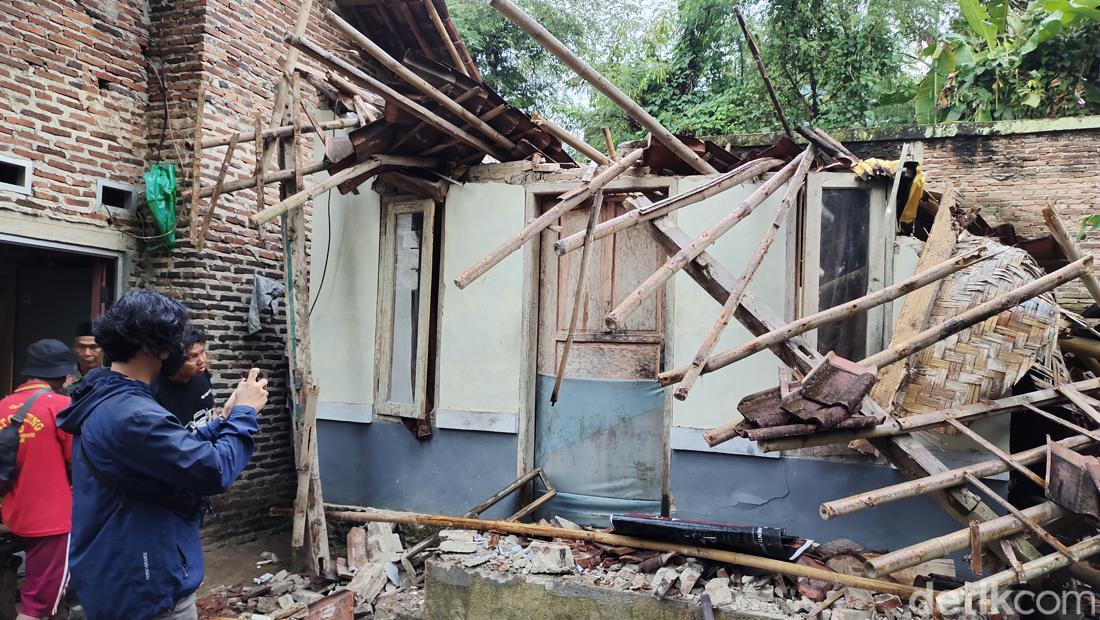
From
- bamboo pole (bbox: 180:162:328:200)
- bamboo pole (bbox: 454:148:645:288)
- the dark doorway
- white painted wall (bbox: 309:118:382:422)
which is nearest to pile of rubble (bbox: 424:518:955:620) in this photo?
white painted wall (bbox: 309:118:382:422)

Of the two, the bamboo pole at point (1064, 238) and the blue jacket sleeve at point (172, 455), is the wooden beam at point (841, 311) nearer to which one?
the bamboo pole at point (1064, 238)

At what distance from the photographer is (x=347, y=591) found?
5328mm

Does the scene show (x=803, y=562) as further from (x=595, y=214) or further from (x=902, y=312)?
(x=595, y=214)

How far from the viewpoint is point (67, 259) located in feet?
24.0

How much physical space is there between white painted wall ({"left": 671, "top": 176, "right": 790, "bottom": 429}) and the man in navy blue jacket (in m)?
3.73

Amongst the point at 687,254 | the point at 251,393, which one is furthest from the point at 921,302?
the point at 251,393

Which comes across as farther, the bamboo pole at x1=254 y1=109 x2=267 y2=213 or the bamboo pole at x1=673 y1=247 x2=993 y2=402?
the bamboo pole at x1=254 y1=109 x2=267 y2=213

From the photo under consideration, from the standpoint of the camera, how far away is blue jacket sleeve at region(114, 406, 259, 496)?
2498 millimetres

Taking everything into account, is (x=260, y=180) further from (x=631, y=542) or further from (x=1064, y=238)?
(x=1064, y=238)

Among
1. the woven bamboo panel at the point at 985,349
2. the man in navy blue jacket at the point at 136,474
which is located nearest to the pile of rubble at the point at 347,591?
the man in navy blue jacket at the point at 136,474

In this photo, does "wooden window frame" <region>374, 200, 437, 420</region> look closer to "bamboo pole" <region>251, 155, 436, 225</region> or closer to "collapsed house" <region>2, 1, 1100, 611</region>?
"collapsed house" <region>2, 1, 1100, 611</region>

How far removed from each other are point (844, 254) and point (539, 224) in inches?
99.1

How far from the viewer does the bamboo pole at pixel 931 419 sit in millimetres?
3916

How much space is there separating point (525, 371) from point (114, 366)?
369 cm
